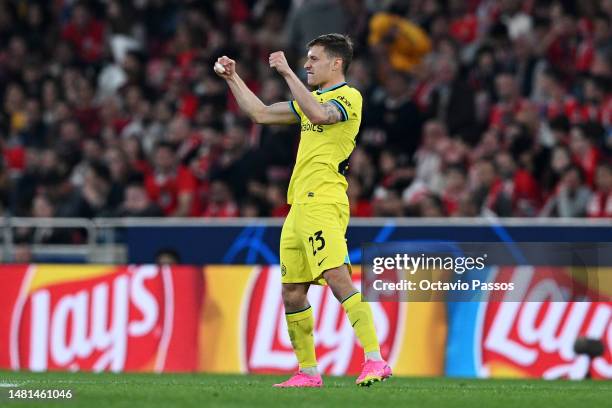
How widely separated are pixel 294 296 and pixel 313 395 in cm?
94

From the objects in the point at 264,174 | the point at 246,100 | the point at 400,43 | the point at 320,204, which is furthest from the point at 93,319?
the point at 400,43

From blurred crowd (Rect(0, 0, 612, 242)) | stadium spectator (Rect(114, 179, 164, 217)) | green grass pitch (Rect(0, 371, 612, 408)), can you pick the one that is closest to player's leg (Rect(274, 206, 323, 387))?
green grass pitch (Rect(0, 371, 612, 408))

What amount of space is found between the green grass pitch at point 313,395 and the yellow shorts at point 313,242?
77 cm

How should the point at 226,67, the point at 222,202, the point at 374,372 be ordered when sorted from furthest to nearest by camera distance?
the point at 222,202 → the point at 226,67 → the point at 374,372

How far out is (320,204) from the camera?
9281 mm

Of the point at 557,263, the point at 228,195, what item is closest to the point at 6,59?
the point at 228,195

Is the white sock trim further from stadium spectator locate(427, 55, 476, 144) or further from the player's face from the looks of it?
stadium spectator locate(427, 55, 476, 144)

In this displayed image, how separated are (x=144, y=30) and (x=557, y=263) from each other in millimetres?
10494

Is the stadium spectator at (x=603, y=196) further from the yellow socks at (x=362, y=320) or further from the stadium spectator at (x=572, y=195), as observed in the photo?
the yellow socks at (x=362, y=320)

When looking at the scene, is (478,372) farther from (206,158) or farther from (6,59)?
(6,59)

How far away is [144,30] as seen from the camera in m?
22.0

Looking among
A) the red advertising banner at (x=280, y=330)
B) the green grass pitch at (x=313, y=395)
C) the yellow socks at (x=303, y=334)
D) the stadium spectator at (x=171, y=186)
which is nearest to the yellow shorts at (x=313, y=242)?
the yellow socks at (x=303, y=334)

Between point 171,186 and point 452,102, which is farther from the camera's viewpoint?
point 171,186

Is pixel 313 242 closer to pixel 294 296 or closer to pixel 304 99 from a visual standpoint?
pixel 294 296
